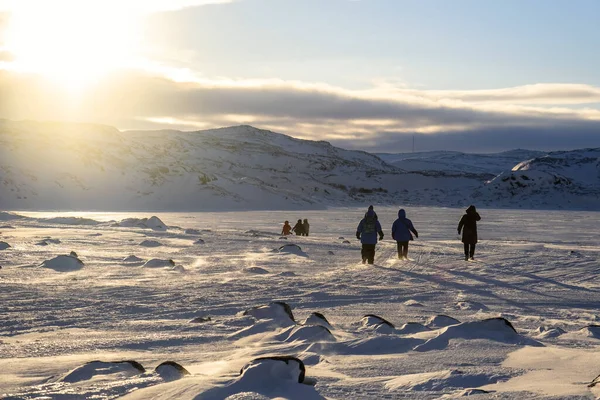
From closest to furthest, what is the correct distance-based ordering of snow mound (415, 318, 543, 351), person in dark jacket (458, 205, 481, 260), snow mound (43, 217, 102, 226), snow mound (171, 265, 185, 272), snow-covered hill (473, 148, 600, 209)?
snow mound (415, 318, 543, 351)
snow mound (171, 265, 185, 272)
person in dark jacket (458, 205, 481, 260)
snow mound (43, 217, 102, 226)
snow-covered hill (473, 148, 600, 209)

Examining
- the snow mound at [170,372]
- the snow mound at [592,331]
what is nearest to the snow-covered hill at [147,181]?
the snow mound at [592,331]

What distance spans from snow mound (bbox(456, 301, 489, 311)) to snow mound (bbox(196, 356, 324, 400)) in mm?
5780

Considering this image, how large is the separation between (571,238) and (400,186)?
301 feet

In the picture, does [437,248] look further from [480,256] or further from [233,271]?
Result: [233,271]

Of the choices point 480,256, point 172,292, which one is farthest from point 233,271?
point 480,256

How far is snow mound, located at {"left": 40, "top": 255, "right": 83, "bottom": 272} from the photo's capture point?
46.6 ft

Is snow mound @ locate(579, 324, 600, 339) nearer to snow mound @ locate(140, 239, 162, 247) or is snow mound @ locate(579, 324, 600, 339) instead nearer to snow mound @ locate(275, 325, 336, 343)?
snow mound @ locate(275, 325, 336, 343)

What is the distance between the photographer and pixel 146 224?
1280 inches

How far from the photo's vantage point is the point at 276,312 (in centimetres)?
847

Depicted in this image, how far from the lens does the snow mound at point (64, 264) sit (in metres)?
14.2

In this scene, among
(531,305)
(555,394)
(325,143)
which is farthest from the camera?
(325,143)

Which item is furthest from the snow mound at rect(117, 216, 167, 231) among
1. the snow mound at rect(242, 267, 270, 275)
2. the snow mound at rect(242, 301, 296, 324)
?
the snow mound at rect(242, 301, 296, 324)

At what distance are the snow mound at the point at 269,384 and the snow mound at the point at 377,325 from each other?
2.95 meters

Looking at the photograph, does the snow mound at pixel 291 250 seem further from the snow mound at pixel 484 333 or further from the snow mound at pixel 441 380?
the snow mound at pixel 441 380
